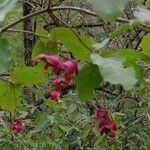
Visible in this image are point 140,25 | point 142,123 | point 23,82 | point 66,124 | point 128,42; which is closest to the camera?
point 140,25

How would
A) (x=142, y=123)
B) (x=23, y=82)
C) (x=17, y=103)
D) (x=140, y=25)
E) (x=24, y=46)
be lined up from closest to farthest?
(x=140, y=25) → (x=23, y=82) → (x=17, y=103) → (x=142, y=123) → (x=24, y=46)

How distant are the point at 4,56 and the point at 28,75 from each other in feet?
0.86

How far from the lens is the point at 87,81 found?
91 centimetres

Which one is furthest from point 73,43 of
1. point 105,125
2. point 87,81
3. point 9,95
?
point 9,95

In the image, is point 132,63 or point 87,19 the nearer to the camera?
point 132,63

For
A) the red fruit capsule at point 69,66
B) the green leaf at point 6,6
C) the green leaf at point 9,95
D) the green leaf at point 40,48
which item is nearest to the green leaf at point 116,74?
the red fruit capsule at point 69,66

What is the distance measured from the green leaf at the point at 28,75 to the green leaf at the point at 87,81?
124mm

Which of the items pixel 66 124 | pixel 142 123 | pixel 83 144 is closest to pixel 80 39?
pixel 66 124

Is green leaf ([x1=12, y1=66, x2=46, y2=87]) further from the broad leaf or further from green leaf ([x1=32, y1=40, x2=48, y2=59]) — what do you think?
the broad leaf

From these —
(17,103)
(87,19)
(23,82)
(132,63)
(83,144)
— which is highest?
(132,63)

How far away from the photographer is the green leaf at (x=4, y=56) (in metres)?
0.77

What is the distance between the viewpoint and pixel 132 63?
2.91 feet

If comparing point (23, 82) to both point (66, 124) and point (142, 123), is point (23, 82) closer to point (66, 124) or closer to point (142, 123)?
point (66, 124)

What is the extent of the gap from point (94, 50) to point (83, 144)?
3.27 meters
